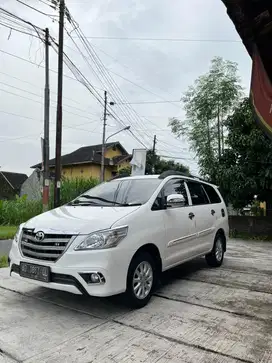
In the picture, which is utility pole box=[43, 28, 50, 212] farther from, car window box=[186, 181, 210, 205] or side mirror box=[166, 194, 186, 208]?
side mirror box=[166, 194, 186, 208]

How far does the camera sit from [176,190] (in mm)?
5113

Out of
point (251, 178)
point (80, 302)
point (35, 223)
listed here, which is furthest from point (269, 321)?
point (251, 178)

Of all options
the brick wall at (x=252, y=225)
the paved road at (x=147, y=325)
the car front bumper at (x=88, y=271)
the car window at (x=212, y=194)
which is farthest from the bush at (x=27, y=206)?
the car front bumper at (x=88, y=271)

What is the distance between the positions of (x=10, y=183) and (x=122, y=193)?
125 feet

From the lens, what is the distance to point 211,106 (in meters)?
14.1

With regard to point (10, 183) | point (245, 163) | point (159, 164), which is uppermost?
point (159, 164)

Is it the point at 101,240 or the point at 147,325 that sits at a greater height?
the point at 101,240

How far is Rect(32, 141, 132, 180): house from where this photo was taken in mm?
30703

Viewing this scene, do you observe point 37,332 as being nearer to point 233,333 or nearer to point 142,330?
point 142,330

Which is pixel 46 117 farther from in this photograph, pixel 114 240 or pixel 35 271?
pixel 114 240

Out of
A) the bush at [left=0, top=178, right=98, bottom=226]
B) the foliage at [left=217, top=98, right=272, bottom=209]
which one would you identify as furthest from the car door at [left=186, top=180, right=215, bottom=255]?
the bush at [left=0, top=178, right=98, bottom=226]

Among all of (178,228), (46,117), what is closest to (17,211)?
(46,117)

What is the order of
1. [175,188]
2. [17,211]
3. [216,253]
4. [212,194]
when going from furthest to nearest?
[17,211] < [212,194] < [216,253] < [175,188]

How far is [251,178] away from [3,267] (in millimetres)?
7985
